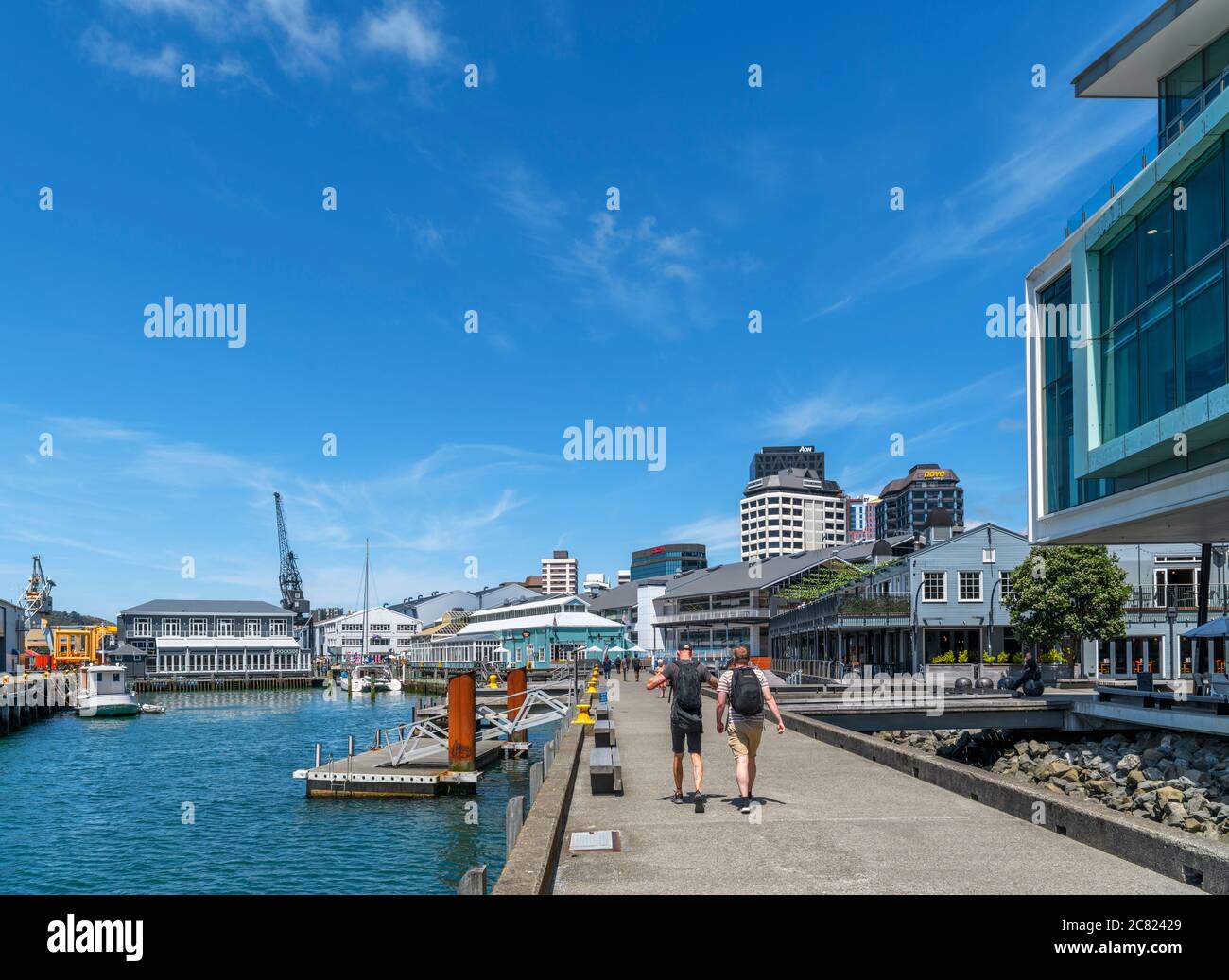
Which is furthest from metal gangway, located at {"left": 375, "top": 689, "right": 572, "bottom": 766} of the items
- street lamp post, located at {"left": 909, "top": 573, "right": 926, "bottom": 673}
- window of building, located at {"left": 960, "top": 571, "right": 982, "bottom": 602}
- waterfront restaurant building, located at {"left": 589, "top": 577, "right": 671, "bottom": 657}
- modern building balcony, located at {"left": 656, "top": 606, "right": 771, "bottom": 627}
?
waterfront restaurant building, located at {"left": 589, "top": 577, "right": 671, "bottom": 657}

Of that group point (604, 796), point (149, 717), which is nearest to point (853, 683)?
point (604, 796)

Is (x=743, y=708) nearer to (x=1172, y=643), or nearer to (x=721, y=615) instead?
(x=1172, y=643)

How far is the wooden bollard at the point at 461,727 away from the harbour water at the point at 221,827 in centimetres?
120

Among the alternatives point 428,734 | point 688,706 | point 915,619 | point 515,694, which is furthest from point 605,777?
point 915,619

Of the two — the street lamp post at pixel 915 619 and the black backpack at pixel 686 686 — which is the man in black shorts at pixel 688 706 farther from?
the street lamp post at pixel 915 619

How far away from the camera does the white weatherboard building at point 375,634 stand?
164625mm

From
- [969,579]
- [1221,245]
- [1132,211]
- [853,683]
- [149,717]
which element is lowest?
[149,717]

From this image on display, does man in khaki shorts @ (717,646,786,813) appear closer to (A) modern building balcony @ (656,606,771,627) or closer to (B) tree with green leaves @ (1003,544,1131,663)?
(B) tree with green leaves @ (1003,544,1131,663)

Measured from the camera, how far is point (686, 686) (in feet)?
44.3

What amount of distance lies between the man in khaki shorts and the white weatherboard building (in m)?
154

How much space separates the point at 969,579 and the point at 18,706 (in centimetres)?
5878

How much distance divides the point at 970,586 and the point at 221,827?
44328 millimetres
